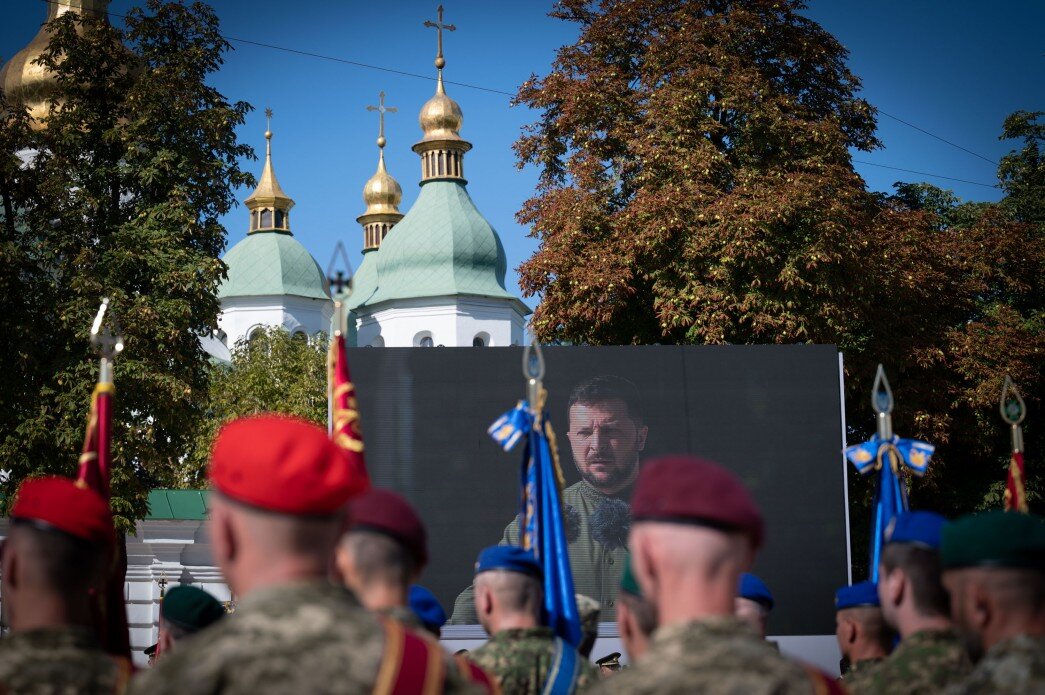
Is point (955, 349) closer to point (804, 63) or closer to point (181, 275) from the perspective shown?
point (804, 63)

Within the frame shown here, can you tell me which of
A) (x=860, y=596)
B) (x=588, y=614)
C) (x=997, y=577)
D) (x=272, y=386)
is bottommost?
(x=588, y=614)

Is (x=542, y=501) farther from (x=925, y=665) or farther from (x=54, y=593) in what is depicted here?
(x=54, y=593)

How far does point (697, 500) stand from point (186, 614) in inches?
98.6

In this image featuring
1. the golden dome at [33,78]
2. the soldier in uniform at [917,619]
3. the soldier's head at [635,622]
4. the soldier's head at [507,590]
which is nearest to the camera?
the soldier in uniform at [917,619]

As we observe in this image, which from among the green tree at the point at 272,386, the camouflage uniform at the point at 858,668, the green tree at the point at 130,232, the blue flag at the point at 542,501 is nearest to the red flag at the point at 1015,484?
the camouflage uniform at the point at 858,668

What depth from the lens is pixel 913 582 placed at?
3.62m

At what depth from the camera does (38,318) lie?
16453 millimetres

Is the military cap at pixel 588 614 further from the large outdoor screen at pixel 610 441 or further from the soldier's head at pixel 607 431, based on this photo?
the soldier's head at pixel 607 431

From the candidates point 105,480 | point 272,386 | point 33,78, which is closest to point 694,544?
point 105,480

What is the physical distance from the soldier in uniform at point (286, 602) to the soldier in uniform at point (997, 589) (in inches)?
45.3

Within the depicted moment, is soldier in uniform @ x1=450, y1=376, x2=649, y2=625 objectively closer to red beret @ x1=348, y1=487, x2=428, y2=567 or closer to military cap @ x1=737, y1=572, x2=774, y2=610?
military cap @ x1=737, y1=572, x2=774, y2=610

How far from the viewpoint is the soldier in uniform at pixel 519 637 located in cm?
418

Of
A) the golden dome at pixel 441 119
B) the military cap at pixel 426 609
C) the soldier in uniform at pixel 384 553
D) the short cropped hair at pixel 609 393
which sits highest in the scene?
the golden dome at pixel 441 119

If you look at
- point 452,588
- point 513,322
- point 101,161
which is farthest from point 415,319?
point 452,588
